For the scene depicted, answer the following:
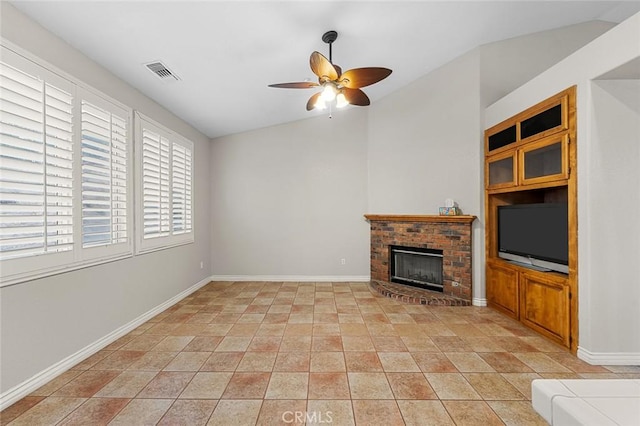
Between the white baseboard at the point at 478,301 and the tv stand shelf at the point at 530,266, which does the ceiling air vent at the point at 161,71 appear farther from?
the white baseboard at the point at 478,301

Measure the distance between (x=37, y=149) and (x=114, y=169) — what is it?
2.73ft

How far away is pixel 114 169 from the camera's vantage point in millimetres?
2889

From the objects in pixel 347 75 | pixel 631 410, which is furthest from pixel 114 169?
pixel 631 410

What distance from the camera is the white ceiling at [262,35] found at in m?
2.26

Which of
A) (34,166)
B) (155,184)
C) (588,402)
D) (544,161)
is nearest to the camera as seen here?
(588,402)

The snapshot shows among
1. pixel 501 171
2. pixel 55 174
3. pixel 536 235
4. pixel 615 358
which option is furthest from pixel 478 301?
pixel 55 174

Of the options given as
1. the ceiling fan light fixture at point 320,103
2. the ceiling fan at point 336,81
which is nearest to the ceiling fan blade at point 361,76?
the ceiling fan at point 336,81

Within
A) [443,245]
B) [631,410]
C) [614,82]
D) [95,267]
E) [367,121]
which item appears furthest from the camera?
[367,121]

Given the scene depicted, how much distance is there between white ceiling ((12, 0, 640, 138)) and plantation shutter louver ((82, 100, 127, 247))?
57 centimetres

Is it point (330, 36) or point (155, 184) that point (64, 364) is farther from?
point (330, 36)

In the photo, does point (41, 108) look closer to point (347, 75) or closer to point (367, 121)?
point (347, 75)

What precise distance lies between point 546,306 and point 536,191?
58.6 inches

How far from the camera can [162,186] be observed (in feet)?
12.4

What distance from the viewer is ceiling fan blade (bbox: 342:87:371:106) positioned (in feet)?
9.97
